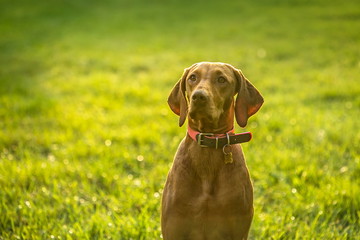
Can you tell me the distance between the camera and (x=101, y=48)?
12266mm

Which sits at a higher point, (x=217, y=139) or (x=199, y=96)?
(x=199, y=96)

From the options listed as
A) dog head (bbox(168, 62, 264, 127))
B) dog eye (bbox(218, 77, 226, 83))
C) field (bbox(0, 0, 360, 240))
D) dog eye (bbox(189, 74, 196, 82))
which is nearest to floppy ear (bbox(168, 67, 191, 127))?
dog head (bbox(168, 62, 264, 127))

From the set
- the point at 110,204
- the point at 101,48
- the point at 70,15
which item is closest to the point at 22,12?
the point at 70,15

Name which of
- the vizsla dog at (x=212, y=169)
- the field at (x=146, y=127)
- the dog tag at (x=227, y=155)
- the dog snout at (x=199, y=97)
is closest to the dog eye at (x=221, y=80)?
the vizsla dog at (x=212, y=169)

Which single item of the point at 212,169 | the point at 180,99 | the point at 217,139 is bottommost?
the point at 212,169

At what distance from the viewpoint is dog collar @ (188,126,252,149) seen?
2777mm

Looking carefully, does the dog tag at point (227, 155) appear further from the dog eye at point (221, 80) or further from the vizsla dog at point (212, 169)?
the dog eye at point (221, 80)

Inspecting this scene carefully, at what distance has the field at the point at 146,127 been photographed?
3.91 meters

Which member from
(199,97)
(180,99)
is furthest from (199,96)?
(180,99)

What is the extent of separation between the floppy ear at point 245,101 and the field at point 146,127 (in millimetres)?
1289

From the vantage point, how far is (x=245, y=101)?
9.46ft

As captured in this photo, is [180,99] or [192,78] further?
[180,99]

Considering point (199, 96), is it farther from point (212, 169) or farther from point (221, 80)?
point (212, 169)

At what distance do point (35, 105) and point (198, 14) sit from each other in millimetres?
11843
